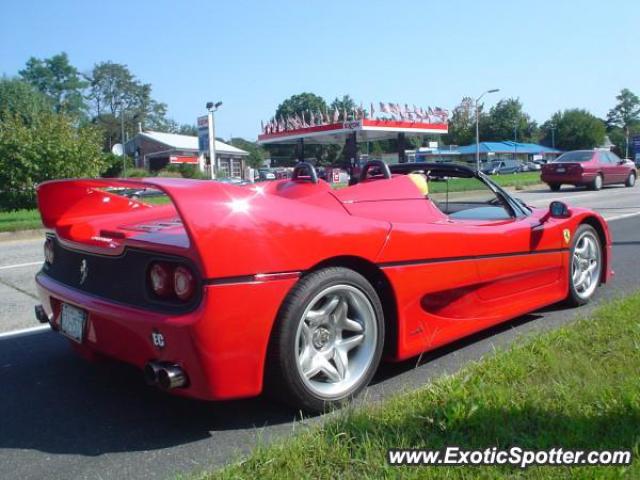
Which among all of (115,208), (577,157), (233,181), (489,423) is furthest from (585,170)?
(489,423)

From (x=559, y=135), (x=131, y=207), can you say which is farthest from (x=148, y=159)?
(x=559, y=135)

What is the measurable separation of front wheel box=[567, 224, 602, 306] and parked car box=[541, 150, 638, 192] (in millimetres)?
15890

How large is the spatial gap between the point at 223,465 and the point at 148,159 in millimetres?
58510

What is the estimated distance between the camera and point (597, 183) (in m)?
19.8

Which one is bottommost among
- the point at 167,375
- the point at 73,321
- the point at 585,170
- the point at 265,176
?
the point at 167,375

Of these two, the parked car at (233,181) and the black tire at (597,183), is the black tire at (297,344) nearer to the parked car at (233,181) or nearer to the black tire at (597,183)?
the parked car at (233,181)

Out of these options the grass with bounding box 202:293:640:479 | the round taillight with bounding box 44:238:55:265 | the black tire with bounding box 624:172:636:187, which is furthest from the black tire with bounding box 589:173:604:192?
the round taillight with bounding box 44:238:55:265

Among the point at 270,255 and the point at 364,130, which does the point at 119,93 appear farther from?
the point at 270,255

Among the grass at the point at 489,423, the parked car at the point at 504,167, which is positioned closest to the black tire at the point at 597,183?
the grass at the point at 489,423

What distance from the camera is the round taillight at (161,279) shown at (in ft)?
8.14

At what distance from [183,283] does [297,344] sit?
56 centimetres

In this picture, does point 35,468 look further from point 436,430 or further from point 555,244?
point 555,244

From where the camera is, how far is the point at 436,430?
2303 mm

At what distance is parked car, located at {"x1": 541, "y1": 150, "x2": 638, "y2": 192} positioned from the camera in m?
19.2
